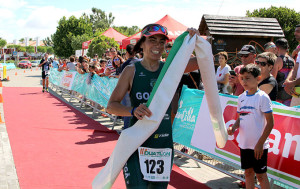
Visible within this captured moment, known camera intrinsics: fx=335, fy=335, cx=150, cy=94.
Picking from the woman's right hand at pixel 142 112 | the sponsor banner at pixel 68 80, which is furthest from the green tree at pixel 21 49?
the woman's right hand at pixel 142 112

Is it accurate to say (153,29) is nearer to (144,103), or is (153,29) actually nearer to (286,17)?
(144,103)

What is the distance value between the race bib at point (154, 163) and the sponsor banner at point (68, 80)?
43.0 feet

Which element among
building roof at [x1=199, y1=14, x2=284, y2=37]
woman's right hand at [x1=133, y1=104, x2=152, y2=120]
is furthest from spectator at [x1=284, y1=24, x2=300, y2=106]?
building roof at [x1=199, y1=14, x2=284, y2=37]

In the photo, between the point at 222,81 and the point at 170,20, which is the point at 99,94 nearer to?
the point at 222,81

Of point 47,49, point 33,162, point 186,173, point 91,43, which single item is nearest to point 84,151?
point 33,162

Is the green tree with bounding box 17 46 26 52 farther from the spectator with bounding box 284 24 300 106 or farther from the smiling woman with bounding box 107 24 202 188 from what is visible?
the smiling woman with bounding box 107 24 202 188

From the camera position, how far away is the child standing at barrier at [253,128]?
388cm

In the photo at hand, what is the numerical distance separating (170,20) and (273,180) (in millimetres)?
14328

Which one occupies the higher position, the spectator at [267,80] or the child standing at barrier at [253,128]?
the spectator at [267,80]

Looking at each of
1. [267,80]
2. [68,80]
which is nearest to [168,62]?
[267,80]

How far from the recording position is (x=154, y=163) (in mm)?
2844

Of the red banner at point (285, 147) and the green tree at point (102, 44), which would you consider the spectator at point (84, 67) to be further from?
the green tree at point (102, 44)

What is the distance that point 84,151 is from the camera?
6914 millimetres

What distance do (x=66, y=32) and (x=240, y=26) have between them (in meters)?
42.7
